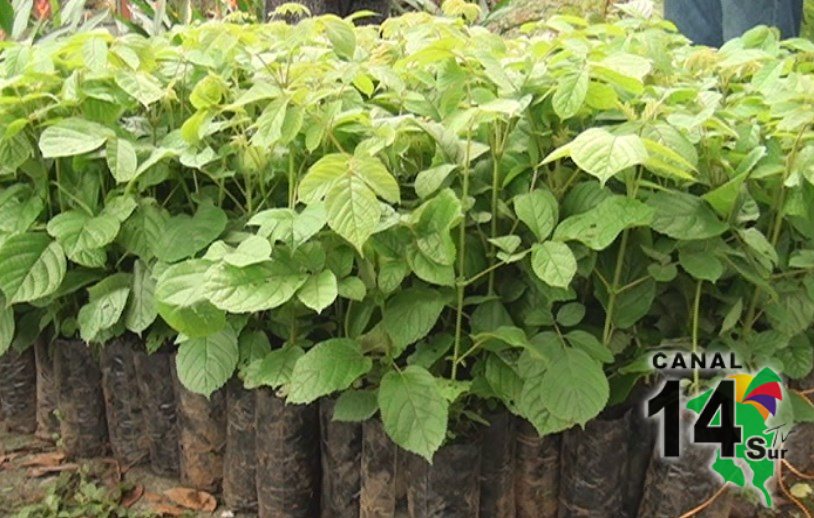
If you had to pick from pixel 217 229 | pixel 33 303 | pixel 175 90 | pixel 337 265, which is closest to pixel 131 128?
pixel 175 90

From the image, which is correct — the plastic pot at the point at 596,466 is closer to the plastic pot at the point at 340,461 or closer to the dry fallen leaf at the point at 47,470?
the plastic pot at the point at 340,461

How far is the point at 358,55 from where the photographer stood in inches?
82.5

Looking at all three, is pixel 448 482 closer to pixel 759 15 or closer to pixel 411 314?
pixel 411 314

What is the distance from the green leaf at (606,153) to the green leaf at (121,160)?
840 mm

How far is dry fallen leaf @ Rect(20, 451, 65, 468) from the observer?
220 cm

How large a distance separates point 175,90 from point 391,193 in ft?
2.21

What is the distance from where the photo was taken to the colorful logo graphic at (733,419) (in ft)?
5.81

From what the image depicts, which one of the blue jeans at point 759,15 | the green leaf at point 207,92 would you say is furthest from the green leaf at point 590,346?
the blue jeans at point 759,15

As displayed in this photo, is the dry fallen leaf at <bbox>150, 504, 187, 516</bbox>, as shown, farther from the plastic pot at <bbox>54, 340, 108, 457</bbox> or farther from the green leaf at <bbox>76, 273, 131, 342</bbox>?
the green leaf at <bbox>76, 273, 131, 342</bbox>

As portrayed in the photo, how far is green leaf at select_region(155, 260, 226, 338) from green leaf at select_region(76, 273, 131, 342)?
288 millimetres

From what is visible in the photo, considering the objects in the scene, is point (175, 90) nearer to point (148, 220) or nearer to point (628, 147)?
point (148, 220)

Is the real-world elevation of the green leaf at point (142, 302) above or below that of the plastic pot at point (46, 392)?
above

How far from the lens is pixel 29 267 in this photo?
181 cm

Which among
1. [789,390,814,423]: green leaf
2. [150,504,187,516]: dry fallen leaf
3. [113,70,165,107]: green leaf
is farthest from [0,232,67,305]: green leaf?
[789,390,814,423]: green leaf
